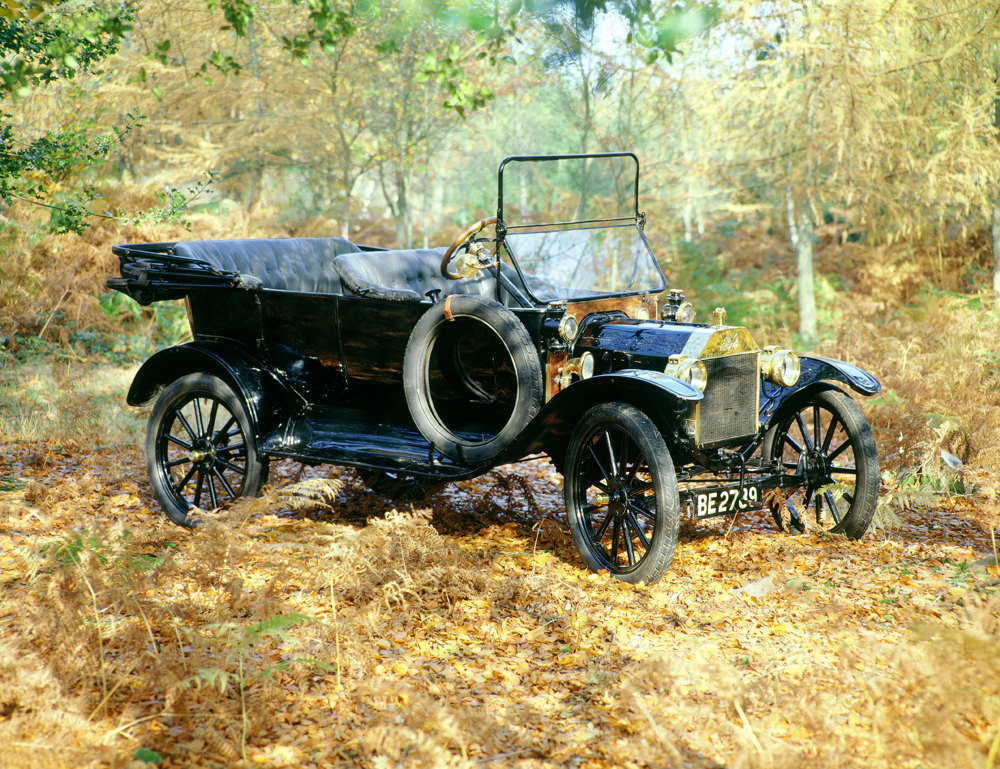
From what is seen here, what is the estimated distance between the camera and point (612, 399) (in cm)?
442

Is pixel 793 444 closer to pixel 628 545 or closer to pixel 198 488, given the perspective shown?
pixel 628 545

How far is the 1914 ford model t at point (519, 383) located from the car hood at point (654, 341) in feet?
0.04

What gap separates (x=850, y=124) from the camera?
1108 cm

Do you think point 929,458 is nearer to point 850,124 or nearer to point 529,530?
point 529,530

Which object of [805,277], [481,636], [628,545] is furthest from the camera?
[805,277]

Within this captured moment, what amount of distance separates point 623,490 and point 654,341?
96 centimetres

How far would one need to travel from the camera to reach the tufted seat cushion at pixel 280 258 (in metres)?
5.73

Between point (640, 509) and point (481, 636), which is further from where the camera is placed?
point (640, 509)

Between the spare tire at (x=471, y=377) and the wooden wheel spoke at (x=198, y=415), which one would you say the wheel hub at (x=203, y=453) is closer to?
the wooden wheel spoke at (x=198, y=415)

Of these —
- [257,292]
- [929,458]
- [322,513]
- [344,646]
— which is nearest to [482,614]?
[344,646]

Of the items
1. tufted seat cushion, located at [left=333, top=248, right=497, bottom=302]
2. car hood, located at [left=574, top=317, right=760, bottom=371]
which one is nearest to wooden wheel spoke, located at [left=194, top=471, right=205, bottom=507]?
tufted seat cushion, located at [left=333, top=248, right=497, bottom=302]

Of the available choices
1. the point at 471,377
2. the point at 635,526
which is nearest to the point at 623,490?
the point at 635,526

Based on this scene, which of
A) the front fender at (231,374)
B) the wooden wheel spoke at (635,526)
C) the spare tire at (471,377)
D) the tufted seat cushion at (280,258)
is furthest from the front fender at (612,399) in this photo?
the tufted seat cushion at (280,258)

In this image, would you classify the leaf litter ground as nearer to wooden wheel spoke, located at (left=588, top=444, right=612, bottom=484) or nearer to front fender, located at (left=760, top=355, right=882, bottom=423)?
wooden wheel spoke, located at (left=588, top=444, right=612, bottom=484)
